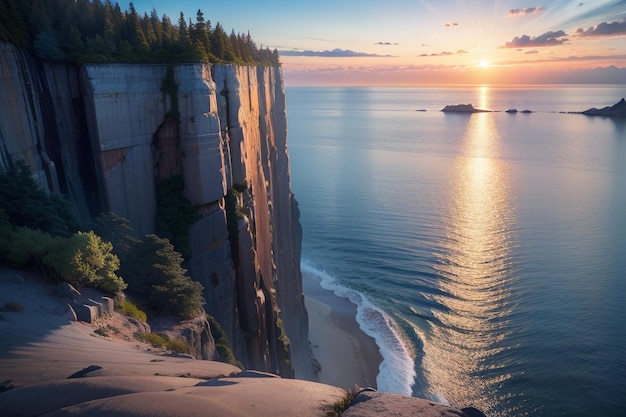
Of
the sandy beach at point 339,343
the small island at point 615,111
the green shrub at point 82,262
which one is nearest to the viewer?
the green shrub at point 82,262

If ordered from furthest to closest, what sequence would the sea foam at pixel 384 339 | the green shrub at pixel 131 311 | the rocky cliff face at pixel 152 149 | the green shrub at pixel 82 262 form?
the sea foam at pixel 384 339, the rocky cliff face at pixel 152 149, the green shrub at pixel 131 311, the green shrub at pixel 82 262

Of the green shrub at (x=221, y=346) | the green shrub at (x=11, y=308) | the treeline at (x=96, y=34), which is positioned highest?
the treeline at (x=96, y=34)

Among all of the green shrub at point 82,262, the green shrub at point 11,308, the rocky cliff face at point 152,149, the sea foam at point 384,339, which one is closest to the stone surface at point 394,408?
the green shrub at point 11,308

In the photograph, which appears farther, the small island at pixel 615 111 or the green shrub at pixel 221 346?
the small island at pixel 615 111

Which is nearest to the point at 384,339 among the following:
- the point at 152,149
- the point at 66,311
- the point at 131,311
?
the point at 152,149

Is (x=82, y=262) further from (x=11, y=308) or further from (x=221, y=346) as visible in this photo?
(x=221, y=346)

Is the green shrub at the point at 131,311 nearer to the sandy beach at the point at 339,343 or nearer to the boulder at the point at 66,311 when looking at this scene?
the boulder at the point at 66,311

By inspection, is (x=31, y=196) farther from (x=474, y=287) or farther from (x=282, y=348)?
(x=474, y=287)

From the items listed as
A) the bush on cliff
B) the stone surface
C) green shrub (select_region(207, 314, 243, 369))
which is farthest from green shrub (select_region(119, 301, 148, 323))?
the stone surface

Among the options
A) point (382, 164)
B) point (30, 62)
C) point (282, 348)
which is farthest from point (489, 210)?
point (30, 62)
